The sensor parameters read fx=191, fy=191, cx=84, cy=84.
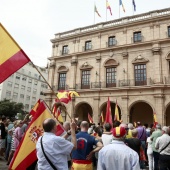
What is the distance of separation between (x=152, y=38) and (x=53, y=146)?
19051mm

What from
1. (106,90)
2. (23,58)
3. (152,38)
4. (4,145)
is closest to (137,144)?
(23,58)

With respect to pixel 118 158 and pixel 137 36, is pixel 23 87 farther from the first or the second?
pixel 118 158

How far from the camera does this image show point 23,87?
162 feet

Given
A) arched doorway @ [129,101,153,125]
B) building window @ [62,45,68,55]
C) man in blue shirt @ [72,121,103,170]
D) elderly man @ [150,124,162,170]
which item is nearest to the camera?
man in blue shirt @ [72,121,103,170]

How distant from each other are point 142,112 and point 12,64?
18.4 m

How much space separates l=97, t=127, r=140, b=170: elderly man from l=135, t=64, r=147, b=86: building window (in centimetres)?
1704

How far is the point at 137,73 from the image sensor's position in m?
19.7

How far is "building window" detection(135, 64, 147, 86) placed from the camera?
63.1 ft

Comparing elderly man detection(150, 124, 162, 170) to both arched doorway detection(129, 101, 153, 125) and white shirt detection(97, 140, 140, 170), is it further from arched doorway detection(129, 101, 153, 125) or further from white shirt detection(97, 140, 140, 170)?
arched doorway detection(129, 101, 153, 125)

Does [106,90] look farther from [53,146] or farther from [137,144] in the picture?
[53,146]

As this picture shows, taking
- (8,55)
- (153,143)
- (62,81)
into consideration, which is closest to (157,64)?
(62,81)

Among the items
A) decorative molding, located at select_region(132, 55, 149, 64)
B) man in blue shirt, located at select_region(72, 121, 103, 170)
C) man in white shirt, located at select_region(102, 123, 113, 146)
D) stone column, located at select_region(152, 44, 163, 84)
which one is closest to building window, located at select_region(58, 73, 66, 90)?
decorative molding, located at select_region(132, 55, 149, 64)

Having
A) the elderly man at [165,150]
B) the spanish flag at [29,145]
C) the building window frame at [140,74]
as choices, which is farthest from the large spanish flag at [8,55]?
the building window frame at [140,74]

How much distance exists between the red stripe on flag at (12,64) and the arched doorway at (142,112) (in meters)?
17.0
